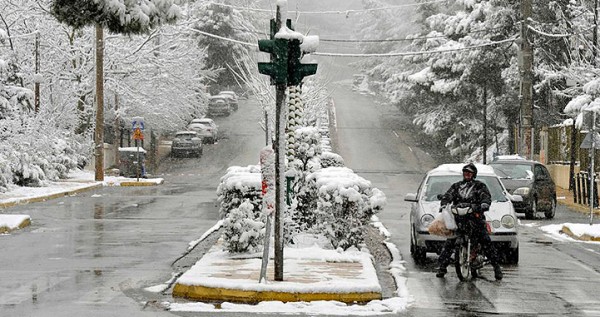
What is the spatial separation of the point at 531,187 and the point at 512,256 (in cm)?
1129

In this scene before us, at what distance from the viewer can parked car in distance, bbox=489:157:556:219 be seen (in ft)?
91.6

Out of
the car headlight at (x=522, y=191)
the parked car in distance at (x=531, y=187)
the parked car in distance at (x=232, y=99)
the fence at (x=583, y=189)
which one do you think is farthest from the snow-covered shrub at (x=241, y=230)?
the parked car in distance at (x=232, y=99)

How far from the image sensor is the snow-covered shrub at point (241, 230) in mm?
16453

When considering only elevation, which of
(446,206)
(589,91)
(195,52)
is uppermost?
(195,52)

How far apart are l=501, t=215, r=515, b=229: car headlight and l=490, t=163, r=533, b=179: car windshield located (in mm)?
12652

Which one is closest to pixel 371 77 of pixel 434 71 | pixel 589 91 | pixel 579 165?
pixel 434 71

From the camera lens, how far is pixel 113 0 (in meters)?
15.8

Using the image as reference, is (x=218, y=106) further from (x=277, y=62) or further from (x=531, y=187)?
(x=277, y=62)

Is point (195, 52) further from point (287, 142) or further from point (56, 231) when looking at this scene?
point (287, 142)

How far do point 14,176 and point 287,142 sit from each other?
2348cm

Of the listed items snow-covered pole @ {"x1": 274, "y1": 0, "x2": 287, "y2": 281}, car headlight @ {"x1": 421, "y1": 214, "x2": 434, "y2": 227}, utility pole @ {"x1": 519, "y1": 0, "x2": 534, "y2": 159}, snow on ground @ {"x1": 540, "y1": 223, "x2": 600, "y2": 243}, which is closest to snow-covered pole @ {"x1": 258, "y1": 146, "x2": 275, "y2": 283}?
snow-covered pole @ {"x1": 274, "y1": 0, "x2": 287, "y2": 281}

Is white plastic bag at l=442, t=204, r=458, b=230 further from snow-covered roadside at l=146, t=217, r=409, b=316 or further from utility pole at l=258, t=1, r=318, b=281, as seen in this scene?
utility pole at l=258, t=1, r=318, b=281

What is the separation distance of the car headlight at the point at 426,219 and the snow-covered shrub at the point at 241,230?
8.19 ft

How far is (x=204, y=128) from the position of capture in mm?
68750
